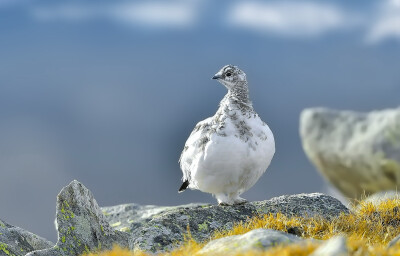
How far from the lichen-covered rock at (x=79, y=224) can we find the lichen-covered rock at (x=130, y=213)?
9.59 feet

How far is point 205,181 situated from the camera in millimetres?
9203

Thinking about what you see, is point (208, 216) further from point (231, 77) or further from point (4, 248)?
point (4, 248)

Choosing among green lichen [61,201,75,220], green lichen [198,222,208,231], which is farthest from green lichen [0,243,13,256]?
green lichen [198,222,208,231]

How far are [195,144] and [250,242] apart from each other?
3760mm

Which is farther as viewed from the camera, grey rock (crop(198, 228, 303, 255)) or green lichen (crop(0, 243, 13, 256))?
green lichen (crop(0, 243, 13, 256))

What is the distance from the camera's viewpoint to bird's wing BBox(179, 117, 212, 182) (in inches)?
360

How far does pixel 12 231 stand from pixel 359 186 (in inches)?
792

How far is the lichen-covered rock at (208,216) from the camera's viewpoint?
8.17m

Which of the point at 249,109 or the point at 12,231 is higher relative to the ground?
the point at 249,109

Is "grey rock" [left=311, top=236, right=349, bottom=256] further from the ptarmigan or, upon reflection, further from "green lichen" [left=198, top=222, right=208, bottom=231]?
the ptarmigan

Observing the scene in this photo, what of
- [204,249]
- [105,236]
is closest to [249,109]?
[105,236]

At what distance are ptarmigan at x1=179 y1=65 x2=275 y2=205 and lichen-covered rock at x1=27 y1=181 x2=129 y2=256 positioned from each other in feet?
5.06

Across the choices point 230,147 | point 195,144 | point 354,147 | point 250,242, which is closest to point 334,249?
point 250,242

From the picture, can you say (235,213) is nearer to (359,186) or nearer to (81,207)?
(81,207)
